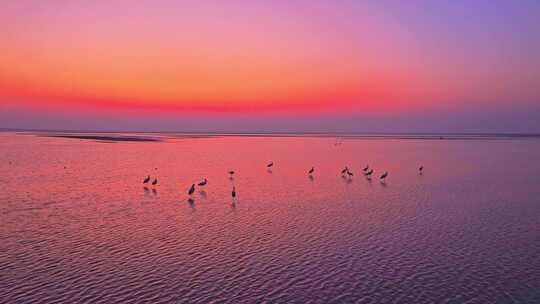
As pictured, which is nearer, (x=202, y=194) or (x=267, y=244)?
(x=267, y=244)

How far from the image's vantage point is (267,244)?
19.7 meters

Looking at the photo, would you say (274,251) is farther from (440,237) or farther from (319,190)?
(319,190)

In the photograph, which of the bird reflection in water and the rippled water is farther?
the bird reflection in water

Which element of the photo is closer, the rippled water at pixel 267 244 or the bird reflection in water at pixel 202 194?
the rippled water at pixel 267 244

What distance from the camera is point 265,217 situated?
84.1 ft

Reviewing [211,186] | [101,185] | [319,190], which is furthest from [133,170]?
[319,190]

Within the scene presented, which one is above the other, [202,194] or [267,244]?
[202,194]

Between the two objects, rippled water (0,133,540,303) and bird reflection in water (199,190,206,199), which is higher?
bird reflection in water (199,190,206,199)

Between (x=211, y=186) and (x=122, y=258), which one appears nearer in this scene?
(x=122, y=258)

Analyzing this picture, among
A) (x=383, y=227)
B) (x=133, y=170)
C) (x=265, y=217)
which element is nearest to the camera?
(x=383, y=227)

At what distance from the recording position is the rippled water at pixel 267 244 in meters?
14.2

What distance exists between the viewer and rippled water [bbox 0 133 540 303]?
46.6 feet

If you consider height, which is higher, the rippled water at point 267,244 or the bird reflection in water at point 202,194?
the bird reflection in water at point 202,194

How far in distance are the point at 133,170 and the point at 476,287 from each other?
43.4 meters
